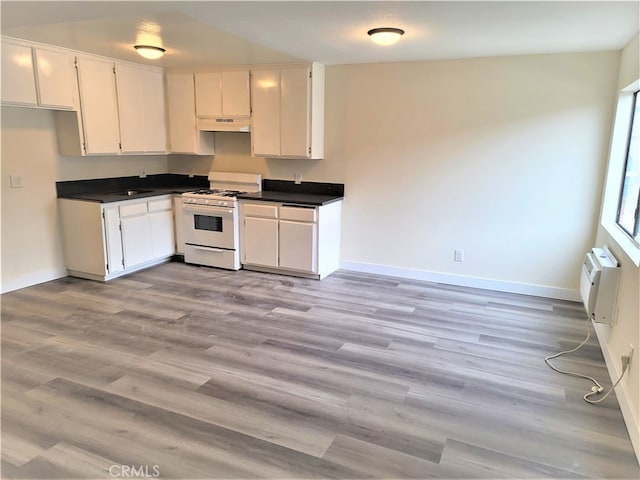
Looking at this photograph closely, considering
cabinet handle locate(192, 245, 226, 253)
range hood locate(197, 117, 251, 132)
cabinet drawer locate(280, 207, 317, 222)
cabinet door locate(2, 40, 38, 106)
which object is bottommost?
cabinet handle locate(192, 245, 226, 253)

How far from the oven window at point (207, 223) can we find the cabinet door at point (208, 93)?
1.24 m

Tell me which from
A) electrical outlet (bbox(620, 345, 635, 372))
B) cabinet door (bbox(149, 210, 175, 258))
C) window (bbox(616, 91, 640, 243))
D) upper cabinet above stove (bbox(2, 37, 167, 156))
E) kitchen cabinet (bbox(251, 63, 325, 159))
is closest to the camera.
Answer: electrical outlet (bbox(620, 345, 635, 372))

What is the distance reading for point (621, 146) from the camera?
3857mm

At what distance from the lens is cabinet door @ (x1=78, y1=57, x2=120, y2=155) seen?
14.8 ft

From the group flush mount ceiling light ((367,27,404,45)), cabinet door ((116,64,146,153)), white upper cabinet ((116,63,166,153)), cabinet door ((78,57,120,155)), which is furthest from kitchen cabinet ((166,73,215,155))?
flush mount ceiling light ((367,27,404,45))

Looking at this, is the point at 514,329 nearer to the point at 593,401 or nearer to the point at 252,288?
the point at 593,401

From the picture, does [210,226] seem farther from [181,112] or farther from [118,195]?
[181,112]

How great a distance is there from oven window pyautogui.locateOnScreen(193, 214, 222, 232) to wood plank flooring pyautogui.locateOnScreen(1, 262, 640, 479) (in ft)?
3.59

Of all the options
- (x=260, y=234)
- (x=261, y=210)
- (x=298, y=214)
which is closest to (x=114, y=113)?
(x=261, y=210)

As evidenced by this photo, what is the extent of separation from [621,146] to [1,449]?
16.0 feet

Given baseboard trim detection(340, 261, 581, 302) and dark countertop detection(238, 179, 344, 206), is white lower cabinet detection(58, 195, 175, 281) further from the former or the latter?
baseboard trim detection(340, 261, 581, 302)

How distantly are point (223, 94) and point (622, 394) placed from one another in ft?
15.5

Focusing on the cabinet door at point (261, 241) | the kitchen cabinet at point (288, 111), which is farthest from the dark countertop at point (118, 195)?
the kitchen cabinet at point (288, 111)

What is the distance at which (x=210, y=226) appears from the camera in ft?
17.3
